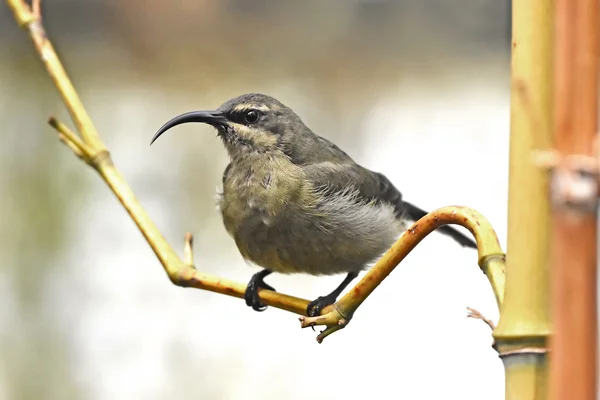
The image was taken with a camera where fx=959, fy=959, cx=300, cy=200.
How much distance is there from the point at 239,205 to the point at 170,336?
2.74 metres

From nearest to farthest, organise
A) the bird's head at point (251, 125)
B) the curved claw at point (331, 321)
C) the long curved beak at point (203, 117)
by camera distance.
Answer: the curved claw at point (331, 321) → the long curved beak at point (203, 117) → the bird's head at point (251, 125)

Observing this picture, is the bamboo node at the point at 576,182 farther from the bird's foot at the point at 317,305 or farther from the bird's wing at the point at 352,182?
the bird's wing at the point at 352,182

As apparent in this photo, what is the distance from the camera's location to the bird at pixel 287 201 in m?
2.81

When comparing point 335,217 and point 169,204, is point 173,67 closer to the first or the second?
point 169,204

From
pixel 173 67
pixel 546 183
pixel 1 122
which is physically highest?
pixel 173 67

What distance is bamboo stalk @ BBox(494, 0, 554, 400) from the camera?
2.85 ft

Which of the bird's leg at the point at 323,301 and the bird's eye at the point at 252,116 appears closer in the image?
the bird's leg at the point at 323,301

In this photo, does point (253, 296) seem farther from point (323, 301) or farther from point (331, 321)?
point (331, 321)

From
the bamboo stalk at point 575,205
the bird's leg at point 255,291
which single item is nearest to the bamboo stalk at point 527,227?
the bamboo stalk at point 575,205

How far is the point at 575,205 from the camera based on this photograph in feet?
1.99

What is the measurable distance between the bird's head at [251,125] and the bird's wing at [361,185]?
0.13 meters

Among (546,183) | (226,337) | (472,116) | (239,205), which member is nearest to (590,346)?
(546,183)

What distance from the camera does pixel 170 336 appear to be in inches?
214

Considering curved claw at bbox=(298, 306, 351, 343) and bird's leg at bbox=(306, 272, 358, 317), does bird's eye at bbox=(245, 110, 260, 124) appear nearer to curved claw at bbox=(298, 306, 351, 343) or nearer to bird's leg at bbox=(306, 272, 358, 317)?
bird's leg at bbox=(306, 272, 358, 317)
